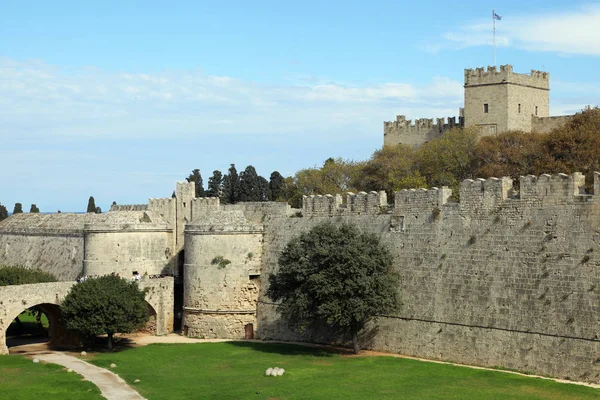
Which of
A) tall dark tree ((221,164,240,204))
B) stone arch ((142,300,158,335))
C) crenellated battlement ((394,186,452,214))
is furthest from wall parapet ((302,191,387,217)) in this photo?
tall dark tree ((221,164,240,204))

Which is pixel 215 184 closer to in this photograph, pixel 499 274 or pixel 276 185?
pixel 276 185

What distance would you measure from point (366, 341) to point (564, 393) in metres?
9.64

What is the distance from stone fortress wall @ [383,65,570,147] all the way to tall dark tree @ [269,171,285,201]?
53.1ft

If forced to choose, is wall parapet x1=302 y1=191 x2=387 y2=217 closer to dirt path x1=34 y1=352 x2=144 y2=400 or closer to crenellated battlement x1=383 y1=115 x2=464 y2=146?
dirt path x1=34 y1=352 x2=144 y2=400

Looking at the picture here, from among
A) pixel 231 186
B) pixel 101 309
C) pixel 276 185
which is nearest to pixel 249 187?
pixel 231 186

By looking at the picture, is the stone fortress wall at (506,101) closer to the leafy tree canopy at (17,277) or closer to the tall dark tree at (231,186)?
the tall dark tree at (231,186)

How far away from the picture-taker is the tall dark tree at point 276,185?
6700 cm

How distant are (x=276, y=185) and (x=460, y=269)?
129 ft

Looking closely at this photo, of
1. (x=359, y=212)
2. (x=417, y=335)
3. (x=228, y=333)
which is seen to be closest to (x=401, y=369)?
(x=417, y=335)

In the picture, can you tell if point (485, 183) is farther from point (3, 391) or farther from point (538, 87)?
point (538, 87)

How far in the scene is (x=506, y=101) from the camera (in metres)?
53.2

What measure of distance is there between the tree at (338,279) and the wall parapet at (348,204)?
1232 mm

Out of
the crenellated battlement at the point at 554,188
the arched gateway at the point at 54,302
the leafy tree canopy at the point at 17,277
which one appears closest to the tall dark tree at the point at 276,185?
the leafy tree canopy at the point at 17,277

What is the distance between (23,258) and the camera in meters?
54.2
